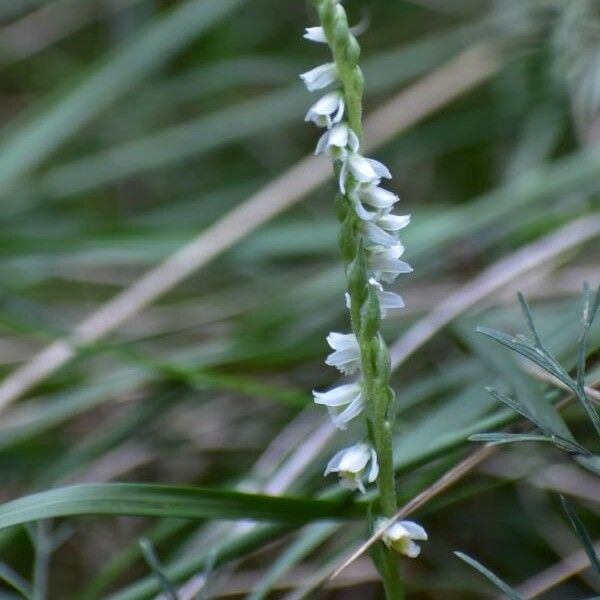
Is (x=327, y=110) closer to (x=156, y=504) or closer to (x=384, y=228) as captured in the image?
(x=384, y=228)

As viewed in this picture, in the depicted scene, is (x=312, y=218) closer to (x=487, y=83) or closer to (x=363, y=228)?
(x=487, y=83)

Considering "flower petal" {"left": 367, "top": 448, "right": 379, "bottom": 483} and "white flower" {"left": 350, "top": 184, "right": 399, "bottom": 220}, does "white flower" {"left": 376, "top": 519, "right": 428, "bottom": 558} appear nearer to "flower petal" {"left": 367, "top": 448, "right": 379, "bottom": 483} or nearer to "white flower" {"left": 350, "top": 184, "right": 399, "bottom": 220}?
"flower petal" {"left": 367, "top": 448, "right": 379, "bottom": 483}

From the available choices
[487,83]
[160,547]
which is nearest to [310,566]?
[160,547]

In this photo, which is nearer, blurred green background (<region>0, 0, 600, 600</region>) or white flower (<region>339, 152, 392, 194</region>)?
white flower (<region>339, 152, 392, 194</region>)

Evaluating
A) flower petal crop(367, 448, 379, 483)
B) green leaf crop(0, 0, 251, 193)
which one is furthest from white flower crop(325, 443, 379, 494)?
green leaf crop(0, 0, 251, 193)

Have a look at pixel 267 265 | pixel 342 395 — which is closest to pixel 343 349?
pixel 342 395

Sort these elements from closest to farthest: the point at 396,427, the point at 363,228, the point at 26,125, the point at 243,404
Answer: the point at 363,228, the point at 396,427, the point at 243,404, the point at 26,125
